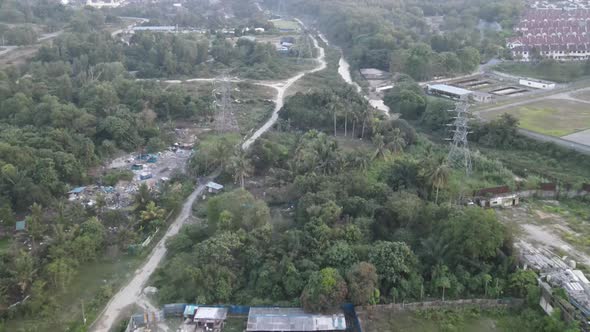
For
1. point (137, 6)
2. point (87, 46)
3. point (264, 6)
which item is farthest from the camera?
point (264, 6)

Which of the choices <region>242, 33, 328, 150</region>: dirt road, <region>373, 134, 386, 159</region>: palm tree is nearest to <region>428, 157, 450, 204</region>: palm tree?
<region>373, 134, 386, 159</region>: palm tree

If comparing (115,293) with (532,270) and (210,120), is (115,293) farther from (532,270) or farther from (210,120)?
(210,120)

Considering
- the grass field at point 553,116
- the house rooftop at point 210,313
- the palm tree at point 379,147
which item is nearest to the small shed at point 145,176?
the palm tree at point 379,147

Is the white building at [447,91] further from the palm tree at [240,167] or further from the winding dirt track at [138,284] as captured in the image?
the winding dirt track at [138,284]

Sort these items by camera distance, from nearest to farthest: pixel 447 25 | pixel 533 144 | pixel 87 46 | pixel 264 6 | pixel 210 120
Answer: pixel 533 144 → pixel 210 120 → pixel 87 46 → pixel 447 25 → pixel 264 6

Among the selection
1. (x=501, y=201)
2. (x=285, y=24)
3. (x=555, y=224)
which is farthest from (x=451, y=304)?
(x=285, y=24)

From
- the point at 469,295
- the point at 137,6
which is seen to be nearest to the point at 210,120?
the point at 469,295

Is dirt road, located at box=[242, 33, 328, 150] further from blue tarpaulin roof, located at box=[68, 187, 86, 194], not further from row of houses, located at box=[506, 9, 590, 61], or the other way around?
row of houses, located at box=[506, 9, 590, 61]
